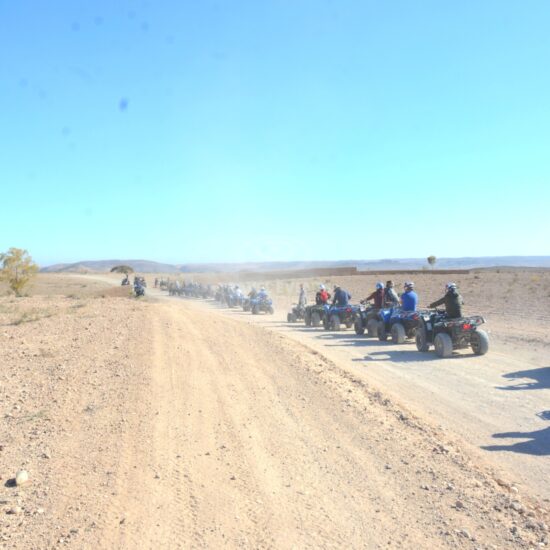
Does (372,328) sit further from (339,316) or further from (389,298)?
(339,316)

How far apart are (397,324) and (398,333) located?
0.29 m

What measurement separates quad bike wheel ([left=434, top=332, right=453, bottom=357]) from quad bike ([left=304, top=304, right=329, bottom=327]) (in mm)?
7586

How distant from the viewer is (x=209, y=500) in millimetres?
4844

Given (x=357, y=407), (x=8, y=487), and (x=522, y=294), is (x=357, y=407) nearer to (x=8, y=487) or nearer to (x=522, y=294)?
(x=8, y=487)

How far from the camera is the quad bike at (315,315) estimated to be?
2084 centimetres

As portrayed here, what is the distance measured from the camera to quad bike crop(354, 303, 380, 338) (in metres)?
17.2

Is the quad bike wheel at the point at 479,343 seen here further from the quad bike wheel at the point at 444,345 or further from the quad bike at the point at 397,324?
the quad bike at the point at 397,324

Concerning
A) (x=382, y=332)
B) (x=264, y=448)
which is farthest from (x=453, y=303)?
(x=264, y=448)

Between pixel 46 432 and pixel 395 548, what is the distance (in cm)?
Answer: 432

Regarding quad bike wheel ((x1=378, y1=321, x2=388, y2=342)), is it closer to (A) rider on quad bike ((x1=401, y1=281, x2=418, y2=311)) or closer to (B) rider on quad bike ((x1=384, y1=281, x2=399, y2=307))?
(A) rider on quad bike ((x1=401, y1=281, x2=418, y2=311))

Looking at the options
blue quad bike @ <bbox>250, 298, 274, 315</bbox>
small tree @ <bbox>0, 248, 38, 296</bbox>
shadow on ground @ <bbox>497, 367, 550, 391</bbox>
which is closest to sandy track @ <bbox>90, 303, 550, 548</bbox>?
shadow on ground @ <bbox>497, 367, 550, 391</bbox>

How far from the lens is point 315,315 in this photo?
69.7 ft

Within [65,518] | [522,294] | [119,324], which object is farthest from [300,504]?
[522,294]

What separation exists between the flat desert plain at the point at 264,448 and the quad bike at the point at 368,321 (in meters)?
4.41
